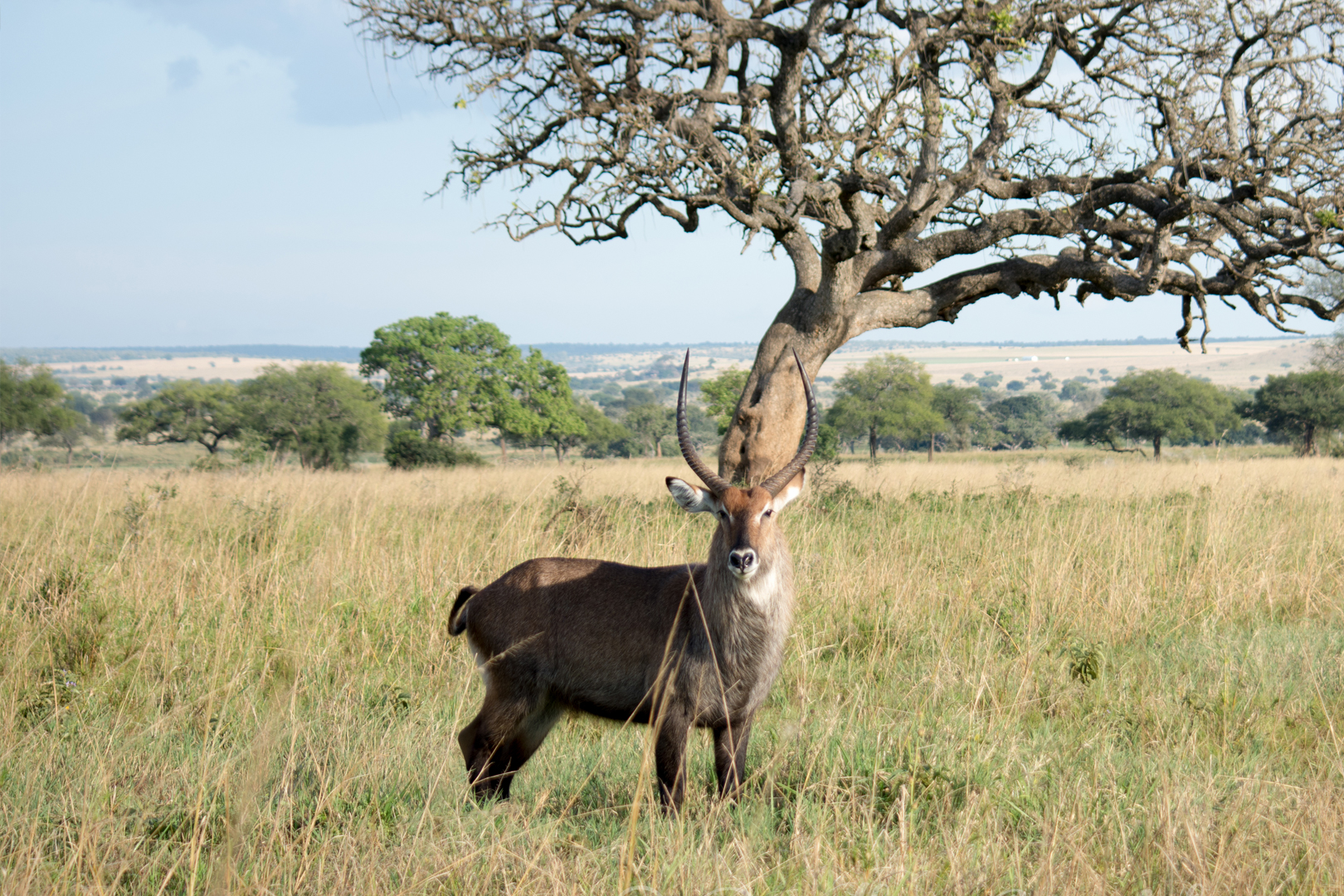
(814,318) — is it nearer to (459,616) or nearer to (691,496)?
(691,496)

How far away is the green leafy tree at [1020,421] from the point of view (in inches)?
3634

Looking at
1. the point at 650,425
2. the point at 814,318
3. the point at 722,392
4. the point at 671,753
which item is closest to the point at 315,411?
the point at 722,392

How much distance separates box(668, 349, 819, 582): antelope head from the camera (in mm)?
3283

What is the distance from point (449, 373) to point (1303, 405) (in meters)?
50.3

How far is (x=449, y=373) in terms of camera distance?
5666 centimetres

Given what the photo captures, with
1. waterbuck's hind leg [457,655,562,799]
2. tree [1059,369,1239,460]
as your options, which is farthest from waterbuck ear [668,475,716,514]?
tree [1059,369,1239,460]

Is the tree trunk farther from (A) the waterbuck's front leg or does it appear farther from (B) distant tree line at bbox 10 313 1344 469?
(B) distant tree line at bbox 10 313 1344 469

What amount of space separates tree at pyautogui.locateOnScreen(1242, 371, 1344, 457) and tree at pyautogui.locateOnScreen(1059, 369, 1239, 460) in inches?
330

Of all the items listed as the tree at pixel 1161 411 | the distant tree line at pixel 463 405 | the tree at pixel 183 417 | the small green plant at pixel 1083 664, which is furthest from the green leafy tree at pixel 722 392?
the small green plant at pixel 1083 664

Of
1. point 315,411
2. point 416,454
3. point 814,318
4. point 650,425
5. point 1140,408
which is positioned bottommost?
point 650,425

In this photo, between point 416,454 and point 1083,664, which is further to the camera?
point 416,454

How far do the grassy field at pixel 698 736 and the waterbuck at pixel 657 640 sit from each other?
0.20m

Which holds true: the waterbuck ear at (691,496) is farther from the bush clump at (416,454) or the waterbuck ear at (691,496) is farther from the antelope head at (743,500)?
the bush clump at (416,454)

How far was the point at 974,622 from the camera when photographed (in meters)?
5.58
